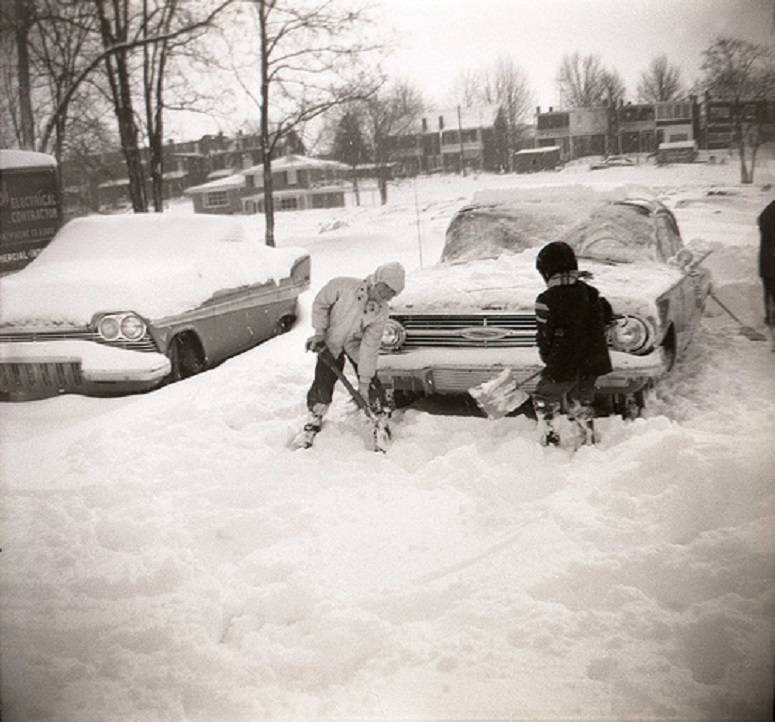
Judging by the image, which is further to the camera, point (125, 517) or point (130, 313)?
point (130, 313)

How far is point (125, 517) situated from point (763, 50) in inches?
114

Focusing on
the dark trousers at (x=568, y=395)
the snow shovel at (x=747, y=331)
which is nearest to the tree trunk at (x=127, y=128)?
the dark trousers at (x=568, y=395)

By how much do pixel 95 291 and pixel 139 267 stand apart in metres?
0.61

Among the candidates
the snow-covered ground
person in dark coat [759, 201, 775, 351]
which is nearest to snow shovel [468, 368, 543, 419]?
the snow-covered ground

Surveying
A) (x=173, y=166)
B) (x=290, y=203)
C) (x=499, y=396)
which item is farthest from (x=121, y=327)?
(x=499, y=396)

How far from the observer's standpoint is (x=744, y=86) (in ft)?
8.02

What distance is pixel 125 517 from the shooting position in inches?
110

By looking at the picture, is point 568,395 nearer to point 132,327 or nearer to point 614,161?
point 614,161

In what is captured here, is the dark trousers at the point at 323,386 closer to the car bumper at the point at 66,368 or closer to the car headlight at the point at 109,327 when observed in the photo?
the car bumper at the point at 66,368

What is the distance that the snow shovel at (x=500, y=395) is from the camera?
3.51m

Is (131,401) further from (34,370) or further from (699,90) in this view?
(699,90)

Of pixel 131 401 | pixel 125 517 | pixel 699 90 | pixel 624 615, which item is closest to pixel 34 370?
pixel 131 401

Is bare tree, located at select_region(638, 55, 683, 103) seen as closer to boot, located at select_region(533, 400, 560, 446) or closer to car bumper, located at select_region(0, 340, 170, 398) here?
boot, located at select_region(533, 400, 560, 446)

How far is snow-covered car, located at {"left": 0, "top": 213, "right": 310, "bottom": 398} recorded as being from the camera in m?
3.89
